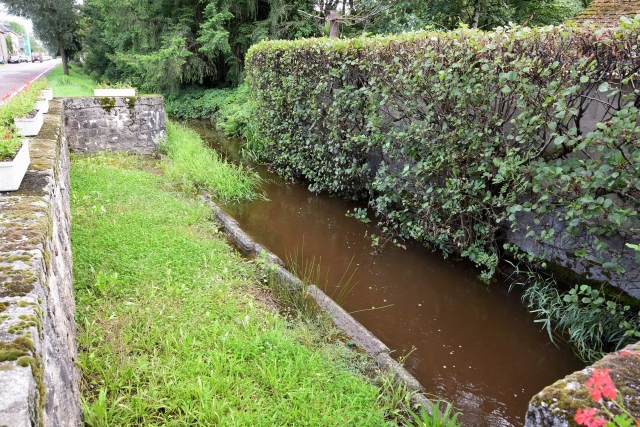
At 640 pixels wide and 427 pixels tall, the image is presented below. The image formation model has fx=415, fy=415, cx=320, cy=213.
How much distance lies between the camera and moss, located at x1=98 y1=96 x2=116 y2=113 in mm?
9166

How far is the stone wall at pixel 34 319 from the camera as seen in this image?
142 centimetres

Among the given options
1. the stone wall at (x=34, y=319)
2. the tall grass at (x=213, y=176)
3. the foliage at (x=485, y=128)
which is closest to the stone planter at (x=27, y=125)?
the stone wall at (x=34, y=319)

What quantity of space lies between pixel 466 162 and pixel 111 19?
20.8m

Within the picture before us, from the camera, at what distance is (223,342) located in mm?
3250

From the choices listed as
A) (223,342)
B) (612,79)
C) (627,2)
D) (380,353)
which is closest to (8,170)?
(223,342)

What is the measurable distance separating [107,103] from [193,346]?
7.90 metres

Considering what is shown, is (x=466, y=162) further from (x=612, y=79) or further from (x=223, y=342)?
(x=223, y=342)

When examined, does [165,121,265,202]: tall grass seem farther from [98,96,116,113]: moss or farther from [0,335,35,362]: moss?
[0,335,35,362]: moss

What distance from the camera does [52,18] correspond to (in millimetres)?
26953

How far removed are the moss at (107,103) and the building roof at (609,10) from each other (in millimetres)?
9591

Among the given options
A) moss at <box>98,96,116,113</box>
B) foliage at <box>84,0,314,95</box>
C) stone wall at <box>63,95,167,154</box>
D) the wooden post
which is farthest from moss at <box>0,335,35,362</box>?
foliage at <box>84,0,314,95</box>

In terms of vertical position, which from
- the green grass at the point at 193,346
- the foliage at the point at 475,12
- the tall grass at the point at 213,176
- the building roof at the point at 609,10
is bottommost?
the green grass at the point at 193,346

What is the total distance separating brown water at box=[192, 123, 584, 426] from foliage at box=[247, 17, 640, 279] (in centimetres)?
39

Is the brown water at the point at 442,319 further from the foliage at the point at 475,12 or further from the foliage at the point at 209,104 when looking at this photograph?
the foliage at the point at 475,12
